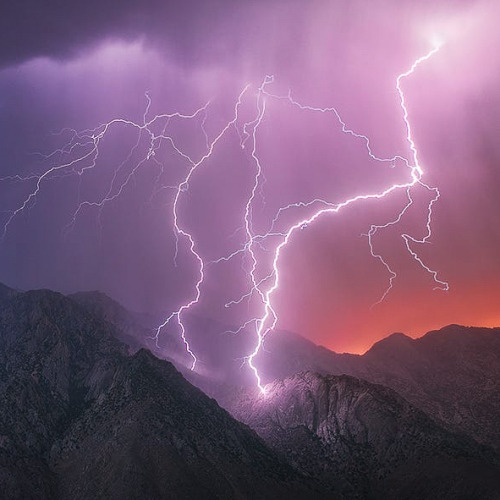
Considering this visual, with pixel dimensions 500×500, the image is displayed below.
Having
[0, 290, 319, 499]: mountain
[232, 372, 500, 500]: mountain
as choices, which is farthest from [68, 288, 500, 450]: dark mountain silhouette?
[0, 290, 319, 499]: mountain

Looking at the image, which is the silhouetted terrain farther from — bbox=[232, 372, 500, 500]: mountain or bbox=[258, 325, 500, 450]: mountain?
bbox=[258, 325, 500, 450]: mountain

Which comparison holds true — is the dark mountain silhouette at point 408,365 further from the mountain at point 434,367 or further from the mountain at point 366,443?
the mountain at point 366,443

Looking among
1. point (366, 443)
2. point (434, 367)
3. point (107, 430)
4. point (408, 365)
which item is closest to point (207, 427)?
point (107, 430)

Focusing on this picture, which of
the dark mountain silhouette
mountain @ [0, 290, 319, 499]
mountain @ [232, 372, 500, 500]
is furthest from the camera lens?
the dark mountain silhouette

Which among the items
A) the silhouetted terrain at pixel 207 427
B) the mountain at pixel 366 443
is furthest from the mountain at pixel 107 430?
the mountain at pixel 366 443

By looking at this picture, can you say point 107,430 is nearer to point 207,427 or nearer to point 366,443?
point 207,427

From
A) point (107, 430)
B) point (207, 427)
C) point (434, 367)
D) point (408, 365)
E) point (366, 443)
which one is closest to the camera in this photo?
point (107, 430)
